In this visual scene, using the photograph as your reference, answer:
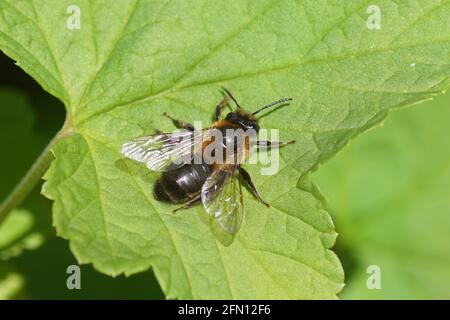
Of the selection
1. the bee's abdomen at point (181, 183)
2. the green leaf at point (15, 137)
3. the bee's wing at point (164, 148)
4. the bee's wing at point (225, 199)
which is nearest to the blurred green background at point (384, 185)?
the green leaf at point (15, 137)

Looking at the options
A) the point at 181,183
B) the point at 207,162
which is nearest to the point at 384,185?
the point at 207,162

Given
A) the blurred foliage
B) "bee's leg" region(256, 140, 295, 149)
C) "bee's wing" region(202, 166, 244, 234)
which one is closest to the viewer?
"bee's wing" region(202, 166, 244, 234)

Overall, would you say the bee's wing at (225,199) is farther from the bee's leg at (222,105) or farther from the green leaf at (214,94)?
the bee's leg at (222,105)

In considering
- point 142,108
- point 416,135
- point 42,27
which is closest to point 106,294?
point 142,108

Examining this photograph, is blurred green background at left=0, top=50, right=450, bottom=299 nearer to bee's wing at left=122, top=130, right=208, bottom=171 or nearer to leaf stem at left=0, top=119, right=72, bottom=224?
leaf stem at left=0, top=119, right=72, bottom=224

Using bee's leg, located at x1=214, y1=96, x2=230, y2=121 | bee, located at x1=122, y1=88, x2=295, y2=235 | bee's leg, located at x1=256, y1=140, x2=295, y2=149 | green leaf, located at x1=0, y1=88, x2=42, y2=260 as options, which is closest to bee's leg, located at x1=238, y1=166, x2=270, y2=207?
bee, located at x1=122, y1=88, x2=295, y2=235

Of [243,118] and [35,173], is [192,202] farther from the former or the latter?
[35,173]
